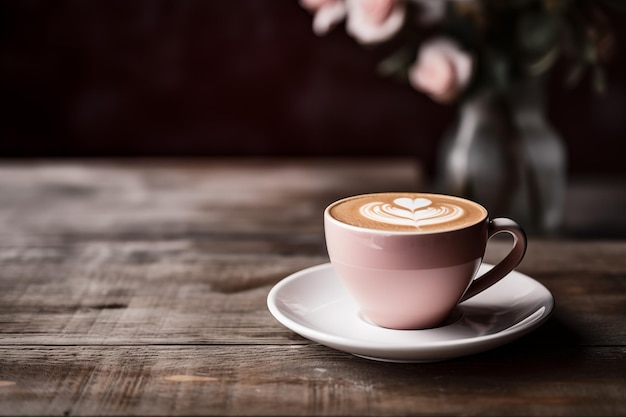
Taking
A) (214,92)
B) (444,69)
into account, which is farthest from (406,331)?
(214,92)

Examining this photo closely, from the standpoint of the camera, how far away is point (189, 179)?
58.1 inches

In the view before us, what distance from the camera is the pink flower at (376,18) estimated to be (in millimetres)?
1215

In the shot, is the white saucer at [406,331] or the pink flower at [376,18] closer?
the white saucer at [406,331]

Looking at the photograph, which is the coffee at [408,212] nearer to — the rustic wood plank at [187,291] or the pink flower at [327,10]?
the rustic wood plank at [187,291]

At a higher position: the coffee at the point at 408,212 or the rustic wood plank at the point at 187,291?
the coffee at the point at 408,212

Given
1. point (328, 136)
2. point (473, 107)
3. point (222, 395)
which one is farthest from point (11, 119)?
point (222, 395)

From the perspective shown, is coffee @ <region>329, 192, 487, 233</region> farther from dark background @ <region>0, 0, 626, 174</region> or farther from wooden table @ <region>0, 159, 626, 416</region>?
dark background @ <region>0, 0, 626, 174</region>

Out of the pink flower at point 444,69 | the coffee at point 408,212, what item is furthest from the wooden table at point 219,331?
the pink flower at point 444,69

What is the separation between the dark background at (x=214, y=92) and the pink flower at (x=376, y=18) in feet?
2.68

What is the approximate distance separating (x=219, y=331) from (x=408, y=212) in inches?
7.9

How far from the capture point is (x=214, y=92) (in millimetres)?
2111

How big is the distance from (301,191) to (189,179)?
9.4 inches

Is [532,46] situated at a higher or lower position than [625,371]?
higher

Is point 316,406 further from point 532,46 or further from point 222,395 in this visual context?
point 532,46
